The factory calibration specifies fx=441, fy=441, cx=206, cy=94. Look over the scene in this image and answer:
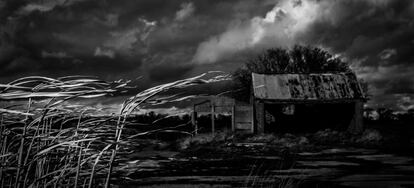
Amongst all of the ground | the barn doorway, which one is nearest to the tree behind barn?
the barn doorway

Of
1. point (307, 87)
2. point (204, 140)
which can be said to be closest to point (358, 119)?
point (307, 87)

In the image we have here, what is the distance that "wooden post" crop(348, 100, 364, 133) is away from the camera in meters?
22.2

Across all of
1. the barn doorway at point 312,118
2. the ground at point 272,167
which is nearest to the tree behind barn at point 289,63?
the barn doorway at point 312,118

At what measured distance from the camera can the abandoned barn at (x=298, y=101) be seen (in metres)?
21.3

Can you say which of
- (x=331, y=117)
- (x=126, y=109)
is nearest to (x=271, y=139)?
(x=331, y=117)

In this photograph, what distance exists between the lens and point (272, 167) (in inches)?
386

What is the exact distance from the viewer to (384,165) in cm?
1031

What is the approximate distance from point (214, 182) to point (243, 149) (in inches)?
274

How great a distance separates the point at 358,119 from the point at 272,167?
13.9m

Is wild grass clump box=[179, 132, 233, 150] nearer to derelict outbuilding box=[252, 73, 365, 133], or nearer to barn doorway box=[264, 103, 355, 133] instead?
derelict outbuilding box=[252, 73, 365, 133]

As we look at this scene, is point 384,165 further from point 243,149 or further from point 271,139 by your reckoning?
point 271,139

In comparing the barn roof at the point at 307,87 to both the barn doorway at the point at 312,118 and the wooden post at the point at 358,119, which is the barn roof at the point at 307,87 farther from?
the barn doorway at the point at 312,118

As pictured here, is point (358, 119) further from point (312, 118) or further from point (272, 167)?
point (272, 167)

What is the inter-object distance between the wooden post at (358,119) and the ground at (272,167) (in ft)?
21.6
